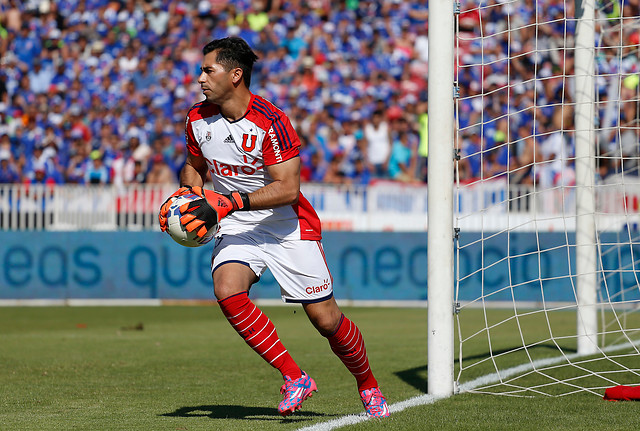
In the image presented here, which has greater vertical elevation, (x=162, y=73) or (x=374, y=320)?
(x=162, y=73)

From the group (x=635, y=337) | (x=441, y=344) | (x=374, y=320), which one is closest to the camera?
(x=441, y=344)

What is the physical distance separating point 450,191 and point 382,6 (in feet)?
56.9

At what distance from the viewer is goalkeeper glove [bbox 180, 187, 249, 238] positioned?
16.6ft

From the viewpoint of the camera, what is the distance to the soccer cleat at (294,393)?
5.20 m

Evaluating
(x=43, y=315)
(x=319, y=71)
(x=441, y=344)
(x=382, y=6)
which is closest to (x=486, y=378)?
(x=441, y=344)

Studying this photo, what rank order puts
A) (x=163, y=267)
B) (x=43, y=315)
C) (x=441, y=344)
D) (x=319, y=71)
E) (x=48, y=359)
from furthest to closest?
1. (x=319, y=71)
2. (x=163, y=267)
3. (x=43, y=315)
4. (x=48, y=359)
5. (x=441, y=344)

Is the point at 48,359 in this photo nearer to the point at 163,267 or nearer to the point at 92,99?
the point at 163,267

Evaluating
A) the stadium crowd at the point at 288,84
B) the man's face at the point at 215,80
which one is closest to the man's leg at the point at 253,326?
the man's face at the point at 215,80

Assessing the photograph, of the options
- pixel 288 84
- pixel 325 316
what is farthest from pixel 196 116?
pixel 288 84

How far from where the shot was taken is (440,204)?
637 cm

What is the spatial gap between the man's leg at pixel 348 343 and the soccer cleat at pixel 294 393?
328mm

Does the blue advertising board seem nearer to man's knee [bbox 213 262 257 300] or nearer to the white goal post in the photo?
the white goal post

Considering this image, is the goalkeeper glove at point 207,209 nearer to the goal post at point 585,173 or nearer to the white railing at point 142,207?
the goal post at point 585,173

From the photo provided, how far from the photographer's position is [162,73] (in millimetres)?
21891
